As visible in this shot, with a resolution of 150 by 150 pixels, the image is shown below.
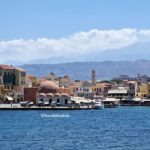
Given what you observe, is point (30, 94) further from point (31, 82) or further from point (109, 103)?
point (31, 82)

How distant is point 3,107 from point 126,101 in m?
63.1

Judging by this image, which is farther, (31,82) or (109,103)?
(31,82)

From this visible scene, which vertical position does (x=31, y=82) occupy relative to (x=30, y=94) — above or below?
above

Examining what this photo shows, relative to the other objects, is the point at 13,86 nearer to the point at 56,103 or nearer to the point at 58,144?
the point at 56,103

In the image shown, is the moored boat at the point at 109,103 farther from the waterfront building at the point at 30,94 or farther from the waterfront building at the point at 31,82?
the waterfront building at the point at 30,94

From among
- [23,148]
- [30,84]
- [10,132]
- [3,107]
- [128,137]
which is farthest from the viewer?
[30,84]

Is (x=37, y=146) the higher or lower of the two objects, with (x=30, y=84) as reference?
lower

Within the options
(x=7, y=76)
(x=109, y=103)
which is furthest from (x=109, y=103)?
(x=7, y=76)

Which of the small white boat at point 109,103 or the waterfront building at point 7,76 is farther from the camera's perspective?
the small white boat at point 109,103

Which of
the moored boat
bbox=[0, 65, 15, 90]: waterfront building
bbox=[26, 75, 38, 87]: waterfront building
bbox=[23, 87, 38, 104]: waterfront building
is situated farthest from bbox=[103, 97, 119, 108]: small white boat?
bbox=[0, 65, 15, 90]: waterfront building

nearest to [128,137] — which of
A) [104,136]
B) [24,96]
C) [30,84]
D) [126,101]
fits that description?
[104,136]

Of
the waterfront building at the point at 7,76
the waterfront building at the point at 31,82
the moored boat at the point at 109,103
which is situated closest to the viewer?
the waterfront building at the point at 7,76

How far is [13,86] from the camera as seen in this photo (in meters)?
165

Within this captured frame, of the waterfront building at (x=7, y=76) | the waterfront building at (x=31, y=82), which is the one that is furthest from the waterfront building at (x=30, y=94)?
the waterfront building at (x=31, y=82)
